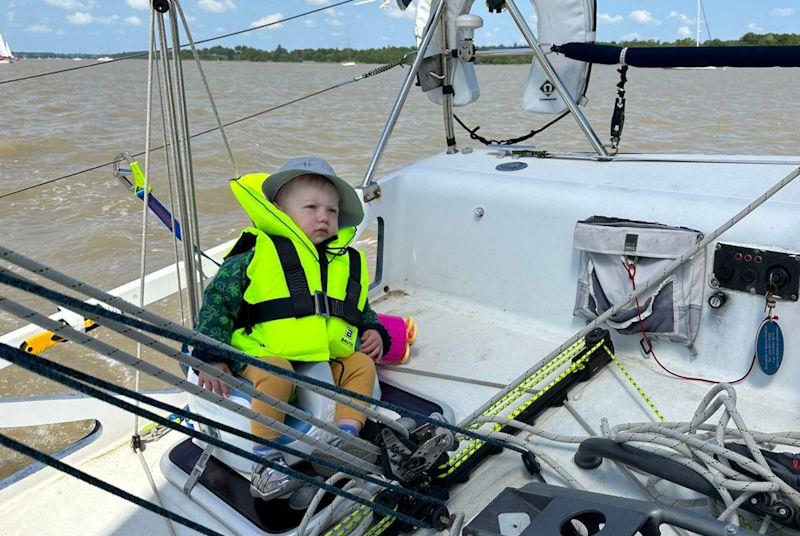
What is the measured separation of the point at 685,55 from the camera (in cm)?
233

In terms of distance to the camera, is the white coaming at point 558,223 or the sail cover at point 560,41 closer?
the white coaming at point 558,223

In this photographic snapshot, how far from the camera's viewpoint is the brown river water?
19.6 feet

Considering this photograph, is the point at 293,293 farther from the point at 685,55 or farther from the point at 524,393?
the point at 685,55

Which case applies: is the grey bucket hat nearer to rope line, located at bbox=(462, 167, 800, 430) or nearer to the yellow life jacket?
the yellow life jacket

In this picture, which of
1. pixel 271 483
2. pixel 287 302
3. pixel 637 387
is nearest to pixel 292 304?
pixel 287 302

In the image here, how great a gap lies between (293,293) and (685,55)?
5.10ft

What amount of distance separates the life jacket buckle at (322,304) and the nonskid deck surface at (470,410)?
0.48 metres

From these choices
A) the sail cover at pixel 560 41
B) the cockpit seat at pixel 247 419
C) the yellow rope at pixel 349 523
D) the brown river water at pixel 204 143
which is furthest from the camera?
the brown river water at pixel 204 143

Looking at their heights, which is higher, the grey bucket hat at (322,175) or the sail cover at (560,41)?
the sail cover at (560,41)

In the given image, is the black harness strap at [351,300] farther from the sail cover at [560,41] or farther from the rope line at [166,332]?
the sail cover at [560,41]

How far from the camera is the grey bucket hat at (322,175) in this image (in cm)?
192

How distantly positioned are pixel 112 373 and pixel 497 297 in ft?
7.74

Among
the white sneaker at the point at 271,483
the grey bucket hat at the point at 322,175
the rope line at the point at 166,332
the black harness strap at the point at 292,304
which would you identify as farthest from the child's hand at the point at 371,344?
the rope line at the point at 166,332

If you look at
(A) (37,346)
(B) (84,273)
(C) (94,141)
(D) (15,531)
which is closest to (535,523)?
(D) (15,531)
